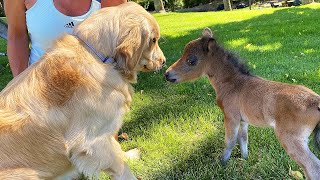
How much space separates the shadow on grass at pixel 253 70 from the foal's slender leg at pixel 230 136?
0.12 m

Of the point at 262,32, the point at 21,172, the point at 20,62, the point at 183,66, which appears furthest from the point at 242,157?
the point at 262,32

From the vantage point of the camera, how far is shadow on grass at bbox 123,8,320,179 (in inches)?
148

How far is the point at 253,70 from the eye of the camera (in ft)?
20.3

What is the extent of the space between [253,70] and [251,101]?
2636 mm

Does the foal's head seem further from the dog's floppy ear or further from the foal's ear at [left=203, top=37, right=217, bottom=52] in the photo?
the dog's floppy ear

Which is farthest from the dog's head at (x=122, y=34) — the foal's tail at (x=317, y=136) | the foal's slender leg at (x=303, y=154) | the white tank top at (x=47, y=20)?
the foal's tail at (x=317, y=136)

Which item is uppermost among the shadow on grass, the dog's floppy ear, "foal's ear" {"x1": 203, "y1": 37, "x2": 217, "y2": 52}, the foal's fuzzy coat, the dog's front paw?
the dog's floppy ear

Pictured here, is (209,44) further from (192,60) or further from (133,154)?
(133,154)

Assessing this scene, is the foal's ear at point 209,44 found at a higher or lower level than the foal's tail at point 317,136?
higher

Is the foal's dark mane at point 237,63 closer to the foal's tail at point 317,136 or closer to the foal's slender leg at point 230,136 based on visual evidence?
the foal's slender leg at point 230,136

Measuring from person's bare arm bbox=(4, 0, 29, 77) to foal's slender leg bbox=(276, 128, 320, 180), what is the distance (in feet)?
9.28

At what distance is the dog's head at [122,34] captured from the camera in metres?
3.00

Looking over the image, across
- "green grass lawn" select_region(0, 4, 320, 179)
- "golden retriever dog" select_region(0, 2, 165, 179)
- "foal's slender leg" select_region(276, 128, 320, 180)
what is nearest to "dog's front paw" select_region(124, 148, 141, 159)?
"green grass lawn" select_region(0, 4, 320, 179)

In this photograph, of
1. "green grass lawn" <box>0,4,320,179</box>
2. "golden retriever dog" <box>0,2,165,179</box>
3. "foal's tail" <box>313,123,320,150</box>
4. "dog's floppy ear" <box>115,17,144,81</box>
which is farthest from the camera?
"green grass lawn" <box>0,4,320,179</box>
